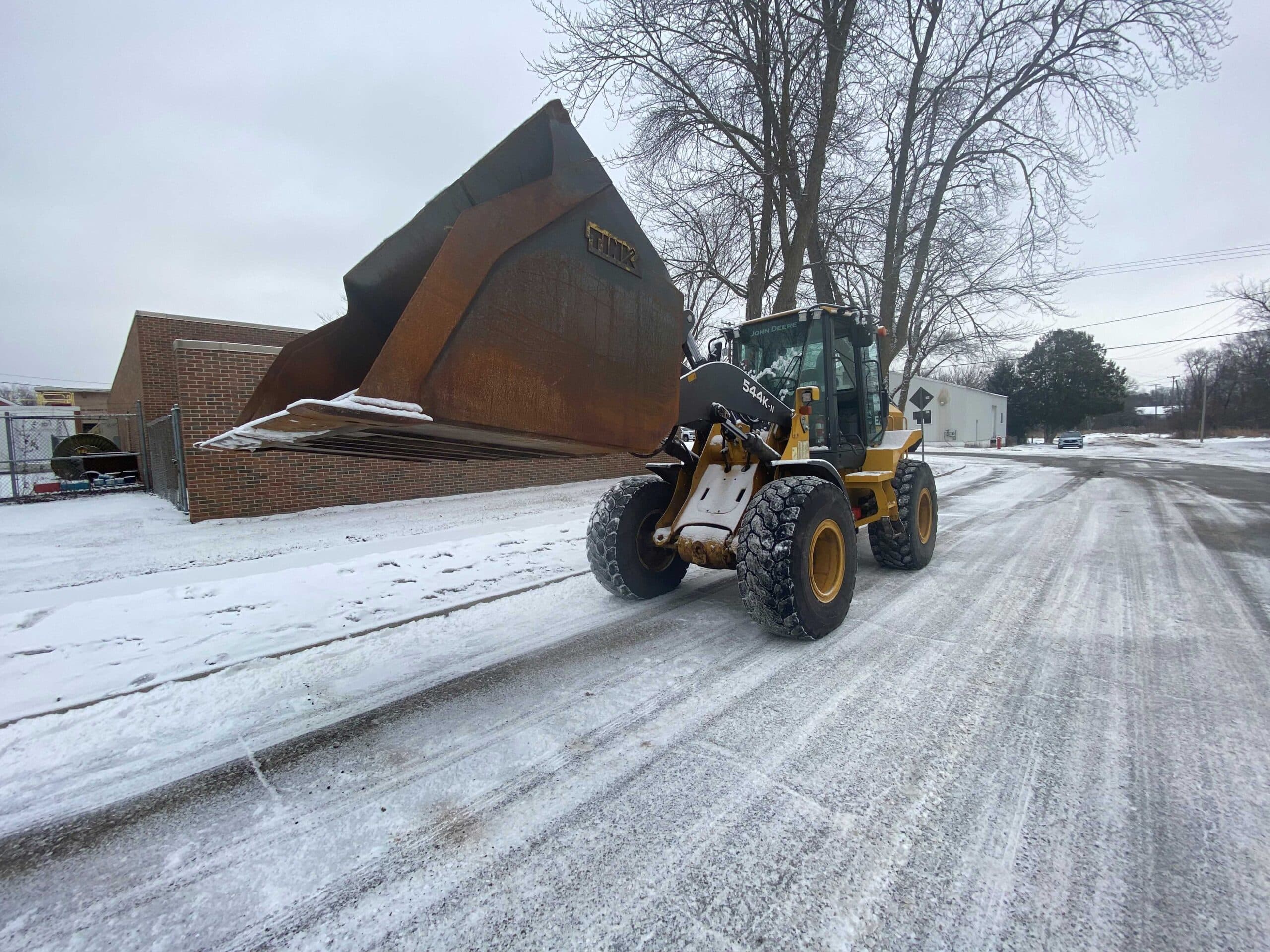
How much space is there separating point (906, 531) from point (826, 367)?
1.75m

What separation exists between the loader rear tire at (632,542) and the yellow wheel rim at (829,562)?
1.20 m

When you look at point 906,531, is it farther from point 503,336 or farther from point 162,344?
point 162,344

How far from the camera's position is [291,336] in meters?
13.2

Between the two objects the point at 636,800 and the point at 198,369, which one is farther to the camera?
the point at 198,369

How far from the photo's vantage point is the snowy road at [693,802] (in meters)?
1.66

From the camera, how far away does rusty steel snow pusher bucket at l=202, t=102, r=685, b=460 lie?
80.4 inches

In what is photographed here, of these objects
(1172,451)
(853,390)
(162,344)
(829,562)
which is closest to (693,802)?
(829,562)

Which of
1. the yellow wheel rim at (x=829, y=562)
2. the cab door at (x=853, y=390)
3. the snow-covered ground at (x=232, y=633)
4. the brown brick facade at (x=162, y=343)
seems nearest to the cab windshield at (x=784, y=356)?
the cab door at (x=853, y=390)

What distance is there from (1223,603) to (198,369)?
11575 mm

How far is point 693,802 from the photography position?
2141 millimetres

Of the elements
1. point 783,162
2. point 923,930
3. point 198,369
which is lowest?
A: point 923,930

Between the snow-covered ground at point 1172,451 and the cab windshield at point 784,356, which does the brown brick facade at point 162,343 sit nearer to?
the cab windshield at point 784,356

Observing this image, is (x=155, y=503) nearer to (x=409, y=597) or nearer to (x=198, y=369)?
(x=198, y=369)

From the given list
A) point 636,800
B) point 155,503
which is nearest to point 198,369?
point 155,503
